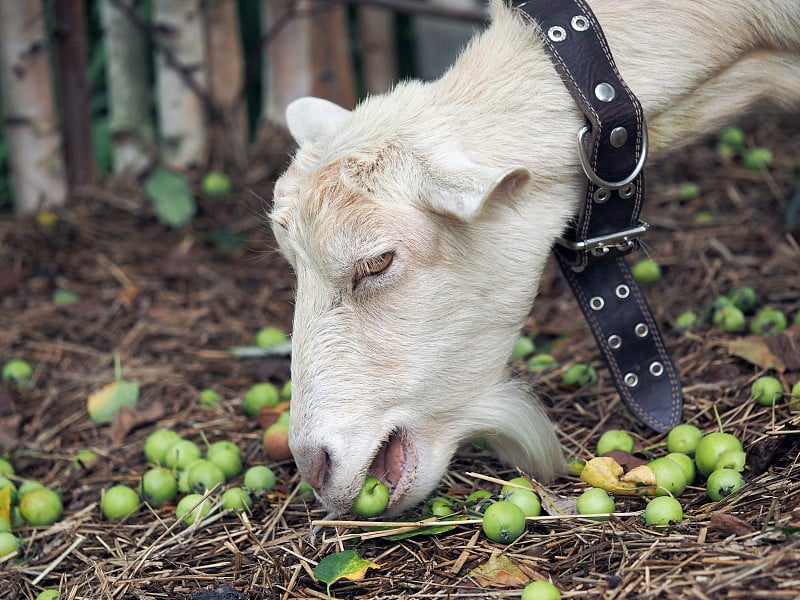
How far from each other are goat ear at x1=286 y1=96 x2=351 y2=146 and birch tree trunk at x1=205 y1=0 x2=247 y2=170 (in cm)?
250

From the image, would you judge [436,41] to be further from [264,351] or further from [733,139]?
[264,351]

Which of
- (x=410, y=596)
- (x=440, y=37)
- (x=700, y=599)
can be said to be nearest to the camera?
(x=700, y=599)

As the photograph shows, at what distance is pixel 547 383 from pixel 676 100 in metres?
1.26

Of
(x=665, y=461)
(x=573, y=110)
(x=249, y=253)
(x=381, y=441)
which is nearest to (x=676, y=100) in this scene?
(x=573, y=110)

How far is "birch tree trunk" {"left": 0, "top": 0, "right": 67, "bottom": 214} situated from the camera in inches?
216

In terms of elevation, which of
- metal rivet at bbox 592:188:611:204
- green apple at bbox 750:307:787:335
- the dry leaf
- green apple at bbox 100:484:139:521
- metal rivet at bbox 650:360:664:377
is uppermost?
metal rivet at bbox 592:188:611:204

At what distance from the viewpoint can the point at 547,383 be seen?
12.4 feet

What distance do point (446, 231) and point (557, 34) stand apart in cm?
76

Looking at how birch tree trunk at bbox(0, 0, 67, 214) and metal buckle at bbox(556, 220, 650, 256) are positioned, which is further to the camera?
birch tree trunk at bbox(0, 0, 67, 214)

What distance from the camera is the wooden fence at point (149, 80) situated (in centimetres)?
560

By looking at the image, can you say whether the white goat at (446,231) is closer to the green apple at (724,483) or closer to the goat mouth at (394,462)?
the goat mouth at (394,462)

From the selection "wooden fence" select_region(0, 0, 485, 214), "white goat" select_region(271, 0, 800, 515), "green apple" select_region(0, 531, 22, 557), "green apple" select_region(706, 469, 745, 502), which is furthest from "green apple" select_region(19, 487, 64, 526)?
"wooden fence" select_region(0, 0, 485, 214)

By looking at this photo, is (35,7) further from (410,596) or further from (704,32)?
(410,596)

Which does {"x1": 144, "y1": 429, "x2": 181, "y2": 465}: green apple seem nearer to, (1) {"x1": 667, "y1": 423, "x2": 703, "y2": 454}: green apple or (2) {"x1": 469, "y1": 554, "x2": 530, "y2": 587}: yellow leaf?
(2) {"x1": 469, "y1": 554, "x2": 530, "y2": 587}: yellow leaf
